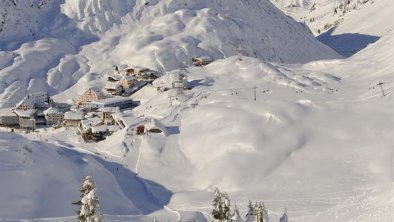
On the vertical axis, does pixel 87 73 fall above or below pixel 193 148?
below

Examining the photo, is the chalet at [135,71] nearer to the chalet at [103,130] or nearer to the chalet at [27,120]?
the chalet at [27,120]

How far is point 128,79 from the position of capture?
313ft

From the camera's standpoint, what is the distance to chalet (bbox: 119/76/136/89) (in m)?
95.6

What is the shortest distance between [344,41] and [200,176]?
6052 inches

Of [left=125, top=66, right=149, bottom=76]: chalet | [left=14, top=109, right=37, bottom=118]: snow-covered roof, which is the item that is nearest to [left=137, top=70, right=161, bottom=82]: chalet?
[left=125, top=66, right=149, bottom=76]: chalet

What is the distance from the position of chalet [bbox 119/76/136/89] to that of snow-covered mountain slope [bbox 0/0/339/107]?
9.81 m

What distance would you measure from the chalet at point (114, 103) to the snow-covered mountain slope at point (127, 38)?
1651cm

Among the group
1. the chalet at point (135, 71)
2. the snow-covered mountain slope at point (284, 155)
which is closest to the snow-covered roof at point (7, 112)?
the chalet at point (135, 71)

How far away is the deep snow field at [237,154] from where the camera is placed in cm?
3956

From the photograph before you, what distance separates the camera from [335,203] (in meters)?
42.4

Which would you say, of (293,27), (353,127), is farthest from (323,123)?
(293,27)

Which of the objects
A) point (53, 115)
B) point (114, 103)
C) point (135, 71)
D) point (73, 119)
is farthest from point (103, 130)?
point (135, 71)

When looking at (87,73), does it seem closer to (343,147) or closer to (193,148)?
(193,148)

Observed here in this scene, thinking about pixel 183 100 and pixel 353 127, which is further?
pixel 183 100
